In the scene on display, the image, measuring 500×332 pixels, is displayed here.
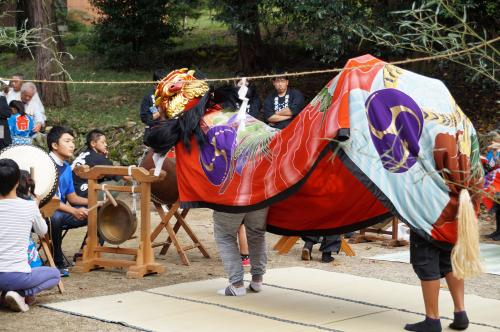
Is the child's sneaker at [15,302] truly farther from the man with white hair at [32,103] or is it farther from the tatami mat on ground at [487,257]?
the man with white hair at [32,103]

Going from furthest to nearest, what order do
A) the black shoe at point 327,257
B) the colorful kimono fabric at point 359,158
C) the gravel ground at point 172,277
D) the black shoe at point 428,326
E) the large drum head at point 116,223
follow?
1. the black shoe at point 327,257
2. the large drum head at point 116,223
3. the gravel ground at point 172,277
4. the black shoe at point 428,326
5. the colorful kimono fabric at point 359,158

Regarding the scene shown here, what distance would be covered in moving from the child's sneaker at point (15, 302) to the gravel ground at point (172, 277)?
0.14 ft

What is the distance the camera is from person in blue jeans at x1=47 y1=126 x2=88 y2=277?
7.25 metres

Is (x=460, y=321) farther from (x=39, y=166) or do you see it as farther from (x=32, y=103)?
(x=32, y=103)

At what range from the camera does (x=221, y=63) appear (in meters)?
18.2

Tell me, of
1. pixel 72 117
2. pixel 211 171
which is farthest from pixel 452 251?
pixel 72 117

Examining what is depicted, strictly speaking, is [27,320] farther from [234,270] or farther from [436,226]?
[436,226]

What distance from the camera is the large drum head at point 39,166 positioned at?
6.67m

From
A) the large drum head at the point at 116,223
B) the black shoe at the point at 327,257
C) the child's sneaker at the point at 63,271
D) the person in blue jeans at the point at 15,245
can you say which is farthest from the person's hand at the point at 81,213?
the black shoe at the point at 327,257

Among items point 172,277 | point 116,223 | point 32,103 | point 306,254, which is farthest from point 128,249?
point 32,103

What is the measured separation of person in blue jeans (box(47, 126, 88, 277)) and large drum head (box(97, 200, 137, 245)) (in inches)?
6.7

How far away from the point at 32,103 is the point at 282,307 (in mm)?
7514

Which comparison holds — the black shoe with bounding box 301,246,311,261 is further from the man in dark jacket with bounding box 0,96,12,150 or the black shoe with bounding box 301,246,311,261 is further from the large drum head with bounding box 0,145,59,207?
the man in dark jacket with bounding box 0,96,12,150

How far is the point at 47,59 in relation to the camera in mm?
16172
